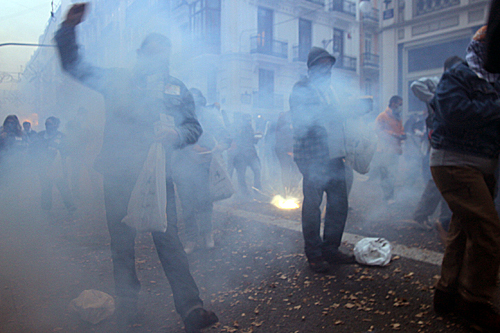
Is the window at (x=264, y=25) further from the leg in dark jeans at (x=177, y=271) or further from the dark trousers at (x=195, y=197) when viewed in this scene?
the leg in dark jeans at (x=177, y=271)

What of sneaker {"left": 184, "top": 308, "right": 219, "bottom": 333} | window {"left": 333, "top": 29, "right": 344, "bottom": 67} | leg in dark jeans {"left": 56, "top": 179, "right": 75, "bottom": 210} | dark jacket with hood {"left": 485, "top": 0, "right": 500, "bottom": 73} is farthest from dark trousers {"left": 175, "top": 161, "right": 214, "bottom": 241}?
window {"left": 333, "top": 29, "right": 344, "bottom": 67}

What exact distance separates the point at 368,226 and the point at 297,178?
2.59m

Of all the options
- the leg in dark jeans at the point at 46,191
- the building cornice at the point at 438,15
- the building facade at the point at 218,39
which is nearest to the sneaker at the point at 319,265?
the building facade at the point at 218,39

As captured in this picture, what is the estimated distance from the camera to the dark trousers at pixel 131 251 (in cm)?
177

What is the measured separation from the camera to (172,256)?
1.79 metres

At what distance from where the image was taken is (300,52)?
18.3ft

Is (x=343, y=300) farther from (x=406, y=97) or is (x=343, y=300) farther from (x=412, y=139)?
(x=406, y=97)

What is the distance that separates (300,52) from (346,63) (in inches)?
160

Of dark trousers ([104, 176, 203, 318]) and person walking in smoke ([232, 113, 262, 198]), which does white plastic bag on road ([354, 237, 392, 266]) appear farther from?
person walking in smoke ([232, 113, 262, 198])

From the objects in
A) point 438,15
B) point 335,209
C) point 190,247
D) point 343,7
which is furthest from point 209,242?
point 438,15

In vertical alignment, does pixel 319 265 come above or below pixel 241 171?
below

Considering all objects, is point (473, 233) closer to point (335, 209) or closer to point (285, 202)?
point (335, 209)

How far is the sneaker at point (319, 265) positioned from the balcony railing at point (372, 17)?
11.1 m

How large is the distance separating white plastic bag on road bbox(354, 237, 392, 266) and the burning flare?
2.36 metres
